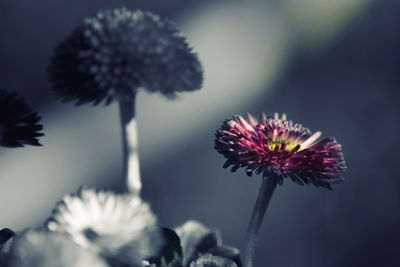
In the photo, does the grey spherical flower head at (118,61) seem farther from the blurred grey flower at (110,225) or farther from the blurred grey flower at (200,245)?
the blurred grey flower at (200,245)

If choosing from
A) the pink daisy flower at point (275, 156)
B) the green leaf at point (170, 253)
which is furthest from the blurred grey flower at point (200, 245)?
the pink daisy flower at point (275, 156)

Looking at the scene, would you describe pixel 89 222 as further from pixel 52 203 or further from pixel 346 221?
pixel 346 221

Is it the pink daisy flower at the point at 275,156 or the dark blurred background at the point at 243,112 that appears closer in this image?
the pink daisy flower at the point at 275,156

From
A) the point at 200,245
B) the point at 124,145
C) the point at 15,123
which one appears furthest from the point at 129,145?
the point at 200,245

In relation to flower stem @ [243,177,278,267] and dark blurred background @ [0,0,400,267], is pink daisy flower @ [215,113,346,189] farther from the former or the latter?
dark blurred background @ [0,0,400,267]

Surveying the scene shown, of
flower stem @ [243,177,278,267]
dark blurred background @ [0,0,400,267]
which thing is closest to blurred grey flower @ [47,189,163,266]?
flower stem @ [243,177,278,267]

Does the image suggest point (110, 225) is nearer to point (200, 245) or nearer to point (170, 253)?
point (170, 253)

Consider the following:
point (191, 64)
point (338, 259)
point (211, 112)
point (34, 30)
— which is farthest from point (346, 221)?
point (34, 30)
